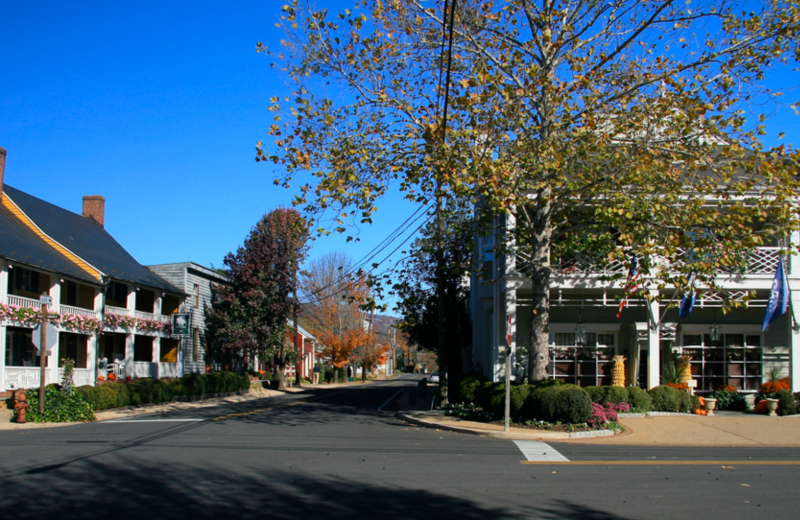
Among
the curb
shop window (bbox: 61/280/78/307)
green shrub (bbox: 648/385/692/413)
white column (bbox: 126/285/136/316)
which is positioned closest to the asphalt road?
the curb

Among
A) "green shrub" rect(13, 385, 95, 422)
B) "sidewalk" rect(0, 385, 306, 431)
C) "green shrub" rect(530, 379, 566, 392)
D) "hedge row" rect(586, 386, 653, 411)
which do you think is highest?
"green shrub" rect(530, 379, 566, 392)

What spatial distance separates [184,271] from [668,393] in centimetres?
2492

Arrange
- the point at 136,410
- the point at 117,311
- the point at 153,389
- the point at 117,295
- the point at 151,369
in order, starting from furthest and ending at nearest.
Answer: the point at 117,295
the point at 151,369
the point at 117,311
the point at 153,389
the point at 136,410

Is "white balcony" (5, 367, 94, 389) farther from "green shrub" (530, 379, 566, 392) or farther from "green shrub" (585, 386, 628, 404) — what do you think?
"green shrub" (585, 386, 628, 404)

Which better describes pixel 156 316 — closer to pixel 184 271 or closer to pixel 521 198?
pixel 184 271

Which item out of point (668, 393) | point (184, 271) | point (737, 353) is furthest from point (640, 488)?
point (184, 271)

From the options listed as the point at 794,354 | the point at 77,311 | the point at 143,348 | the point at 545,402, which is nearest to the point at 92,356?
the point at 77,311

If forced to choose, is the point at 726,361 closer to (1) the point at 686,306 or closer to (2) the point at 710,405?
(1) the point at 686,306

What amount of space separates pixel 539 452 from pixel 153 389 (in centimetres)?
1786

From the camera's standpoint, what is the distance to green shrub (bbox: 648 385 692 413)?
60.5 ft

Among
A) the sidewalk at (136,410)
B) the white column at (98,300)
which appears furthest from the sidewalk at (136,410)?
the white column at (98,300)

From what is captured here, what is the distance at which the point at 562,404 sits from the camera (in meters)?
15.1

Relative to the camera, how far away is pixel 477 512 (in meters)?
6.98

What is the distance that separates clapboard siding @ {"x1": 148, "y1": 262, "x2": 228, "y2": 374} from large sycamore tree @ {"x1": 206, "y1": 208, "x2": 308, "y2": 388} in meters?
0.91
